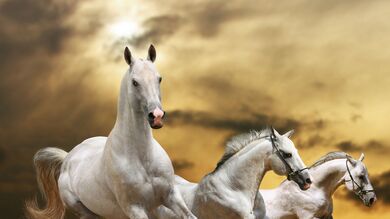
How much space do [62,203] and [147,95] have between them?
291cm

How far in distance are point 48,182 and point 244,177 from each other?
7.52ft

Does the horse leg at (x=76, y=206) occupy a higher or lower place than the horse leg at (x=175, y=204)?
higher

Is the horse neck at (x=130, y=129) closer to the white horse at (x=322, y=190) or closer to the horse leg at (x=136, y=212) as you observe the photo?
the horse leg at (x=136, y=212)

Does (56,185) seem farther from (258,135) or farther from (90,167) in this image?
(258,135)

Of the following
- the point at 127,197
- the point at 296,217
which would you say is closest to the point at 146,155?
the point at 127,197

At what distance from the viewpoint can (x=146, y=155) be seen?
6547 mm

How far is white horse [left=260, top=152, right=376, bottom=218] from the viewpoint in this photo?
970cm

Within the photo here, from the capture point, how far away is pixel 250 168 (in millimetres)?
8375

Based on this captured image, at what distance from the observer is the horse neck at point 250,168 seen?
328 inches

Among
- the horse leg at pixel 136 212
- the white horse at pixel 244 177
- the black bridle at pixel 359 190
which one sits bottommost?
the horse leg at pixel 136 212

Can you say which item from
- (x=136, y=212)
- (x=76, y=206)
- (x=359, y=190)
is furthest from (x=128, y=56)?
(x=359, y=190)

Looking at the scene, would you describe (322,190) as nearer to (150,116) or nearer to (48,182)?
(48,182)

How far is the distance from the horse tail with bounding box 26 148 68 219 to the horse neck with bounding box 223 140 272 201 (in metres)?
1.94

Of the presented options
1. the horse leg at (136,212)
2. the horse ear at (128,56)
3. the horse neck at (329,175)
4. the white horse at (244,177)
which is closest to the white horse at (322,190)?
the horse neck at (329,175)
